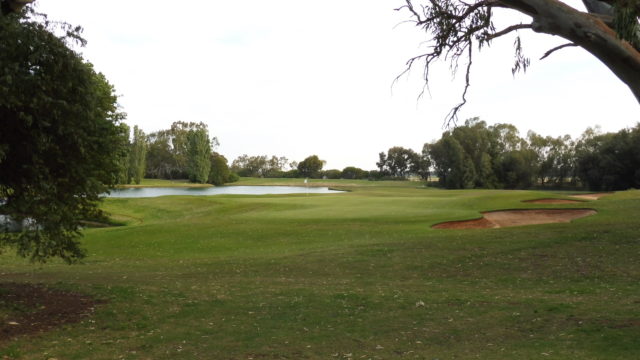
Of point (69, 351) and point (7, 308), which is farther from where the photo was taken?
point (7, 308)

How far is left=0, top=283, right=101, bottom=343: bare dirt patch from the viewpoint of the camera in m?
9.48

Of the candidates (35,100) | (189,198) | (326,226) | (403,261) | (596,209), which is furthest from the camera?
(189,198)

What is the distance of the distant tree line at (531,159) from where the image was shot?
8219 cm

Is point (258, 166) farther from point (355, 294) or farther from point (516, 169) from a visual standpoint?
point (355, 294)

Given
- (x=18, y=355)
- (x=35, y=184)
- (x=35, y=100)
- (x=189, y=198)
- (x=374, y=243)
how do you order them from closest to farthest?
(x=18, y=355)
(x=35, y=100)
(x=35, y=184)
(x=374, y=243)
(x=189, y=198)

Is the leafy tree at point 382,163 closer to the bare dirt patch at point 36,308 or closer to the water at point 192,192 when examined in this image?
the water at point 192,192

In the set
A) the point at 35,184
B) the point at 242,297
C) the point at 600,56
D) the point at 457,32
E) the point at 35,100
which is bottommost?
the point at 242,297

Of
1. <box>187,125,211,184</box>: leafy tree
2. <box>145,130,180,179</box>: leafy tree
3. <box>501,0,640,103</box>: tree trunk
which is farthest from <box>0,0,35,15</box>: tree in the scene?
<box>145,130,180,179</box>: leafy tree

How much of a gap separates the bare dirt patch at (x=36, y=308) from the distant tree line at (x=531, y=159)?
78739 mm

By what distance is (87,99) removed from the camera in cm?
1033

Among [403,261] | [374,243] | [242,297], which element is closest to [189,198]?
[374,243]

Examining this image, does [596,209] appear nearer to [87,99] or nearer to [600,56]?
[600,56]

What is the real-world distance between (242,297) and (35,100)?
651 centimetres

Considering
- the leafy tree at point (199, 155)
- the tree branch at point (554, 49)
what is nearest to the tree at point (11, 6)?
the tree branch at point (554, 49)
